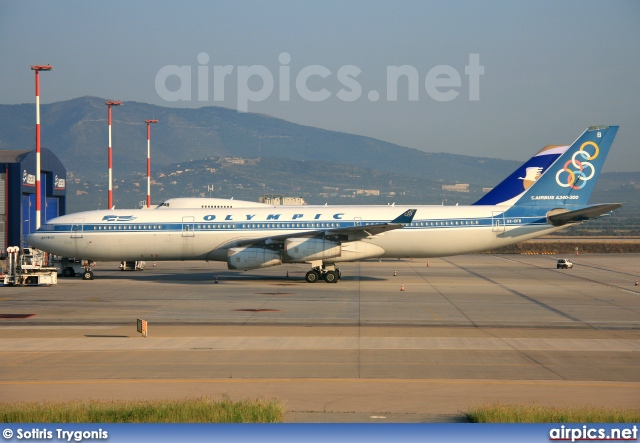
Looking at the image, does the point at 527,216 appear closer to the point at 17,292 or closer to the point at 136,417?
the point at 17,292

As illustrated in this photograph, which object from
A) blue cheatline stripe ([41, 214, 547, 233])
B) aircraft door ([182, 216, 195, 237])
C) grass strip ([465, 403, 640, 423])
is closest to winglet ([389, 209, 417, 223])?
blue cheatline stripe ([41, 214, 547, 233])

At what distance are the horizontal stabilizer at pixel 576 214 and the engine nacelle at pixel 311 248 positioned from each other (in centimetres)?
1189

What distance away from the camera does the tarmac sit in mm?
14562

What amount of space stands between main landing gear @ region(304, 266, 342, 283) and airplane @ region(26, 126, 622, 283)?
0.05 metres

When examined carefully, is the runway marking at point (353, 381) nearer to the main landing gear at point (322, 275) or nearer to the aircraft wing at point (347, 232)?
the aircraft wing at point (347, 232)

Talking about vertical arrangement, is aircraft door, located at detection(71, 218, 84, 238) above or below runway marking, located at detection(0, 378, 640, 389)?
above

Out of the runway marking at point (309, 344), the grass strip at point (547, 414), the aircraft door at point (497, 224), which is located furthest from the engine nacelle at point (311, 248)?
the grass strip at point (547, 414)

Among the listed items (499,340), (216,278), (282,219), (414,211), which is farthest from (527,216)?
(499,340)

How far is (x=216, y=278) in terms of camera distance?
Result: 1677 inches

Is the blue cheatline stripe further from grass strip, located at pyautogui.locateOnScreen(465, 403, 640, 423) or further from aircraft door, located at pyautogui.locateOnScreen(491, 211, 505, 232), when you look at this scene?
grass strip, located at pyautogui.locateOnScreen(465, 403, 640, 423)

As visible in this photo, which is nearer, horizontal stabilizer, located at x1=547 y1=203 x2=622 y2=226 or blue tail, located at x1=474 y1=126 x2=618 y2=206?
horizontal stabilizer, located at x1=547 y1=203 x2=622 y2=226

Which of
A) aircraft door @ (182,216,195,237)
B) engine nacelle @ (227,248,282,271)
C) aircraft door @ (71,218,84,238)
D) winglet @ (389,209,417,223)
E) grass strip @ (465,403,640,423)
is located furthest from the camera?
aircraft door @ (71,218,84,238)

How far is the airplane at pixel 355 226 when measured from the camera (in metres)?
41.6

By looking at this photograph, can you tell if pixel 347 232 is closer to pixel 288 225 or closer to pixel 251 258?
pixel 288 225
